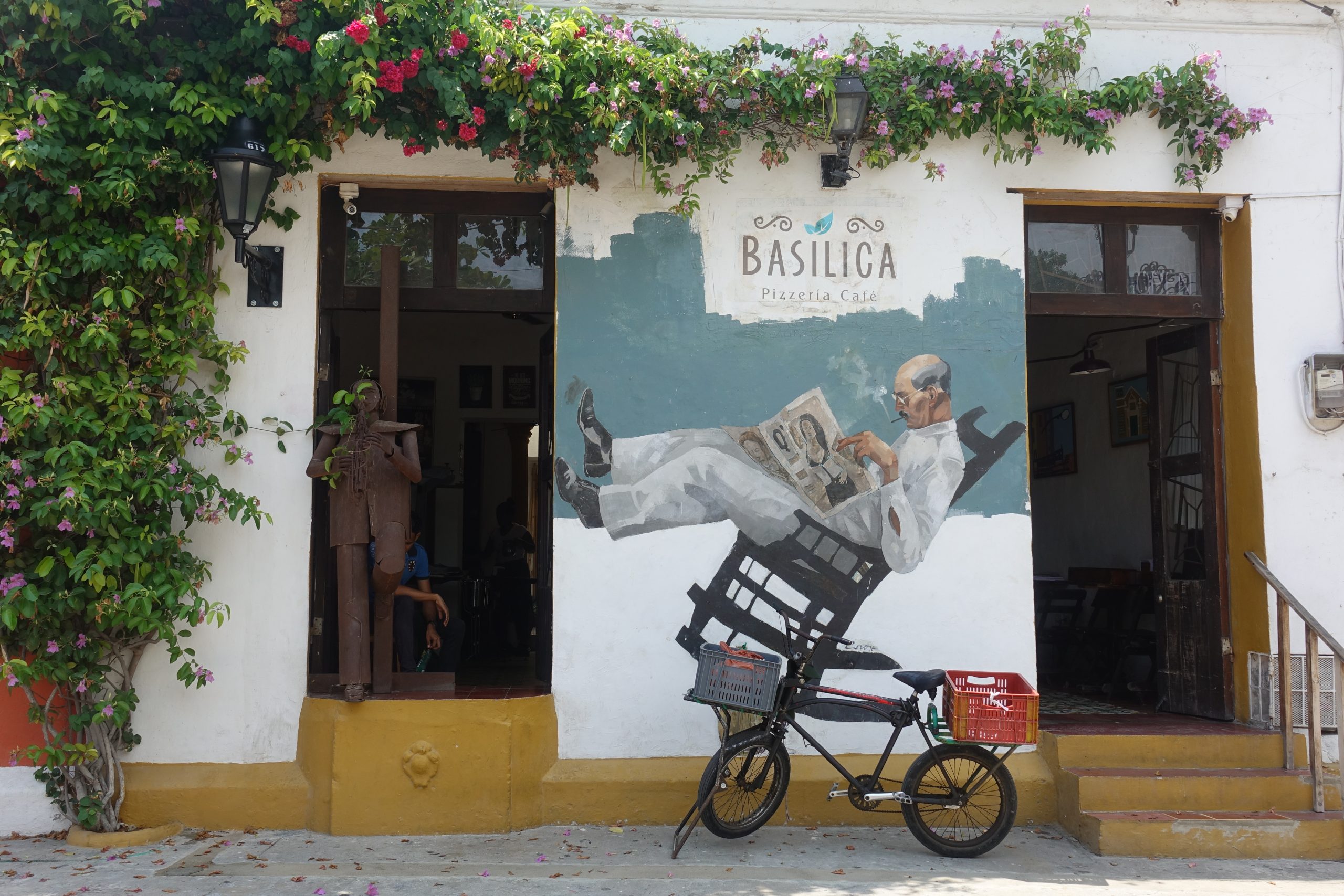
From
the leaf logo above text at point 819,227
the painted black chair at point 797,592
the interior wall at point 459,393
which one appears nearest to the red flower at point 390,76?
the leaf logo above text at point 819,227

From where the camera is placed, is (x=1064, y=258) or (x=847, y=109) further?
(x=1064, y=258)

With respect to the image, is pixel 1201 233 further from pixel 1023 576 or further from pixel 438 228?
pixel 438 228

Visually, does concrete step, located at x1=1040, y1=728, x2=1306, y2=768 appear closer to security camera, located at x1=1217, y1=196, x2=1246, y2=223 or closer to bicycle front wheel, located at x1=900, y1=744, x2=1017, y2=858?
bicycle front wheel, located at x1=900, y1=744, x2=1017, y2=858

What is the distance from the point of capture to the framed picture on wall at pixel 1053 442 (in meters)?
11.4

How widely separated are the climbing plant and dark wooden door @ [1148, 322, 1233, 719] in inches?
81.9

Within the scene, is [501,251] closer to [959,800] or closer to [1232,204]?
[959,800]

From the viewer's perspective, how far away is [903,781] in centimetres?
586

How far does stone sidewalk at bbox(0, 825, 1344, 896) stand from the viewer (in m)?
5.27

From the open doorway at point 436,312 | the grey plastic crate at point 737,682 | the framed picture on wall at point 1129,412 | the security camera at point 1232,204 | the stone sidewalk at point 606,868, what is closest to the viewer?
the stone sidewalk at point 606,868

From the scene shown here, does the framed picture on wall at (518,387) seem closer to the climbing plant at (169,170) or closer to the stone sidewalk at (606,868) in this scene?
the climbing plant at (169,170)

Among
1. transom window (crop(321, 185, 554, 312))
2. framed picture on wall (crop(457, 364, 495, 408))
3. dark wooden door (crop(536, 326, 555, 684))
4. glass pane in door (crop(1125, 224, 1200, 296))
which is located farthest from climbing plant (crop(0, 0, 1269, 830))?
framed picture on wall (crop(457, 364, 495, 408))

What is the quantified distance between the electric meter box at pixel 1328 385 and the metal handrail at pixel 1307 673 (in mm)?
990

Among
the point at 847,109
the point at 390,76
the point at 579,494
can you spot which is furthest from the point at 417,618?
the point at 847,109

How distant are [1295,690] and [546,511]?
15.7ft
